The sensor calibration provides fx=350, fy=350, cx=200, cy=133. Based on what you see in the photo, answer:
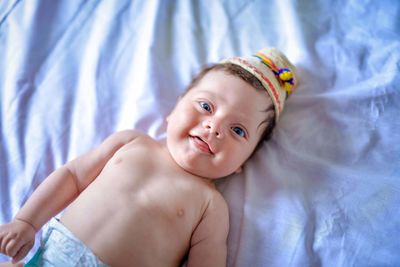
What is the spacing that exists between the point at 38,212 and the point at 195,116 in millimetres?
508

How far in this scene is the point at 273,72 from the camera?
1167 millimetres

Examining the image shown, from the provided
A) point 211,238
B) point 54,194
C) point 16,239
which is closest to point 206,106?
point 211,238

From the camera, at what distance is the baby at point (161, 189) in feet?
2.95

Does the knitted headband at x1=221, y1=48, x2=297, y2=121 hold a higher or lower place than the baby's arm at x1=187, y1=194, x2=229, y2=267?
higher

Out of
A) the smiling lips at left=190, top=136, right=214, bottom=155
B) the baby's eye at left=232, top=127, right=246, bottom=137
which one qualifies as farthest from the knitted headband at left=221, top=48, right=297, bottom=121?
the smiling lips at left=190, top=136, right=214, bottom=155

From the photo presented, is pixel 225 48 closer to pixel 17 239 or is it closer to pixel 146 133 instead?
pixel 146 133

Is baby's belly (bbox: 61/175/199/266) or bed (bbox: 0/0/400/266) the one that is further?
bed (bbox: 0/0/400/266)

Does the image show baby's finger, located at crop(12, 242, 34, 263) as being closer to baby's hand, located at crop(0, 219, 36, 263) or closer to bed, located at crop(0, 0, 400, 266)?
baby's hand, located at crop(0, 219, 36, 263)

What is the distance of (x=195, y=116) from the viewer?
1027 mm

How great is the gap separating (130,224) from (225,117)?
0.39m

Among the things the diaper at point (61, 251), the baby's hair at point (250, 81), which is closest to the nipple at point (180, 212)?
the diaper at point (61, 251)

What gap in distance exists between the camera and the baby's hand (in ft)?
2.87

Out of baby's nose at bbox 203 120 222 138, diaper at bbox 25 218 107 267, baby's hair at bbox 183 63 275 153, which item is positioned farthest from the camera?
baby's hair at bbox 183 63 275 153

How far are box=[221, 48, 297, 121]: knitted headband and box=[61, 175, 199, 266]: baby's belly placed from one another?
45 cm
